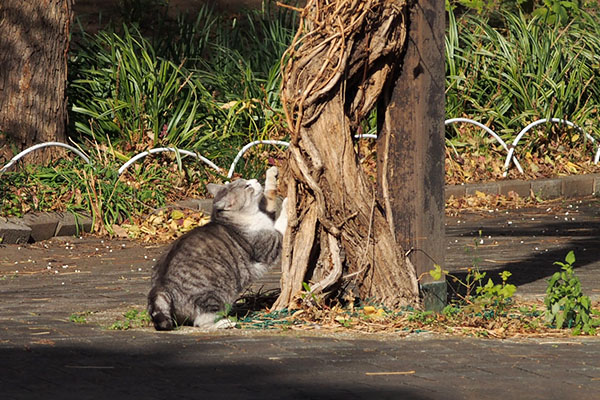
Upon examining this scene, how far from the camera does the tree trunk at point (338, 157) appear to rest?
5.52m

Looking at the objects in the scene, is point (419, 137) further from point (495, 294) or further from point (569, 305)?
point (569, 305)

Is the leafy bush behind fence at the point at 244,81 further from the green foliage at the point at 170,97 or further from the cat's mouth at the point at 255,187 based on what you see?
the cat's mouth at the point at 255,187

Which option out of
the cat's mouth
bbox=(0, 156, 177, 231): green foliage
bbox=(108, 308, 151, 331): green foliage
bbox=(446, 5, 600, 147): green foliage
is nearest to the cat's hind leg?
bbox=(108, 308, 151, 331): green foliage

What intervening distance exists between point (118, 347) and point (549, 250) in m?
4.93

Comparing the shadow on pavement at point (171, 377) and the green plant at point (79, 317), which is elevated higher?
the shadow on pavement at point (171, 377)

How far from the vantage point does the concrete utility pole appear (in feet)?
18.8

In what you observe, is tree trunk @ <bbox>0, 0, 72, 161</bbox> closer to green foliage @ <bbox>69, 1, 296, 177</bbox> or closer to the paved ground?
green foliage @ <bbox>69, 1, 296, 177</bbox>

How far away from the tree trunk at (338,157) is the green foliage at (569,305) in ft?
2.42

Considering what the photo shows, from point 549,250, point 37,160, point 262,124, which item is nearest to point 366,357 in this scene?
point 549,250

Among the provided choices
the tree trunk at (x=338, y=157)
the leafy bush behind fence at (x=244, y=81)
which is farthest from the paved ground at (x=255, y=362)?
the leafy bush behind fence at (x=244, y=81)

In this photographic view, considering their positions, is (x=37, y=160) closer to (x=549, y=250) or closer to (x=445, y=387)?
(x=549, y=250)

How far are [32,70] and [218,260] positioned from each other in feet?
18.1

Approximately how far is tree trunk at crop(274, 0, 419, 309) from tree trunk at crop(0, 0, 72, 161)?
18.1 feet

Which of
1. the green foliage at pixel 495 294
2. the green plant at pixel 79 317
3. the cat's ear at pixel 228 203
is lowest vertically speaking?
the green plant at pixel 79 317
